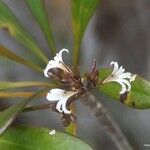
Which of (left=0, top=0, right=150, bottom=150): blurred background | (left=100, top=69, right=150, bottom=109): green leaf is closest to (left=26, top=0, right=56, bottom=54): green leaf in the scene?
(left=100, top=69, right=150, bottom=109): green leaf

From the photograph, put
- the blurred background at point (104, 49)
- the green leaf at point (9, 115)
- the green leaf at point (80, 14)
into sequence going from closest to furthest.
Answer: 1. the green leaf at point (9, 115)
2. the green leaf at point (80, 14)
3. the blurred background at point (104, 49)

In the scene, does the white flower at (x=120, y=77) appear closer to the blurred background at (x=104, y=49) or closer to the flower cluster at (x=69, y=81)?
the flower cluster at (x=69, y=81)

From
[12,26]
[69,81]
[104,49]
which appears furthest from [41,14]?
[104,49]

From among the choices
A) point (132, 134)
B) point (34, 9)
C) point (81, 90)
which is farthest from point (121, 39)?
point (81, 90)

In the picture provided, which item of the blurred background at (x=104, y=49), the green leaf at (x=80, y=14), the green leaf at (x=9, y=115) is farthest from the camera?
the blurred background at (x=104, y=49)

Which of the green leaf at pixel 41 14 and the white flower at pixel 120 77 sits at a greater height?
the green leaf at pixel 41 14

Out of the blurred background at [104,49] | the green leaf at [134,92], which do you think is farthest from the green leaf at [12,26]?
the blurred background at [104,49]

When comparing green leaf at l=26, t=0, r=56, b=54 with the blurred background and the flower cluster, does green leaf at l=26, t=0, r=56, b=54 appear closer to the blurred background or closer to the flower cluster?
the flower cluster
